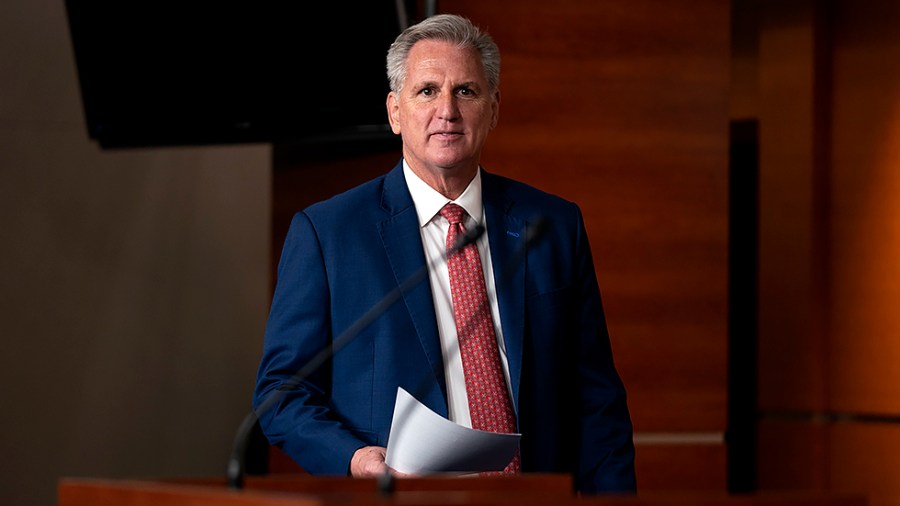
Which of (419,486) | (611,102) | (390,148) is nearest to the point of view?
(419,486)

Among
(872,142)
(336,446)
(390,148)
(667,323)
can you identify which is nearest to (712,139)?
(667,323)

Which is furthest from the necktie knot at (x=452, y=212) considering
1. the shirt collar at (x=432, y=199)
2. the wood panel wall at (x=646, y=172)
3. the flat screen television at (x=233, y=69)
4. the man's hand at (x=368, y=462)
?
the wood panel wall at (x=646, y=172)

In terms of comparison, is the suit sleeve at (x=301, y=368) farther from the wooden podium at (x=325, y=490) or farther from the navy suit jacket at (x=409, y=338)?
the wooden podium at (x=325, y=490)

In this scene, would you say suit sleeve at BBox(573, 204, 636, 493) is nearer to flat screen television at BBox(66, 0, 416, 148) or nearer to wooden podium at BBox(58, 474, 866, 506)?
wooden podium at BBox(58, 474, 866, 506)

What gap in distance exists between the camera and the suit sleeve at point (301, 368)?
226 cm

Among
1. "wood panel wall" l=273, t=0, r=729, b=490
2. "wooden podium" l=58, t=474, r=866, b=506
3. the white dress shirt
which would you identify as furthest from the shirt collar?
"wood panel wall" l=273, t=0, r=729, b=490

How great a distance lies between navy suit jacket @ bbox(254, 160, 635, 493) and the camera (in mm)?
2361

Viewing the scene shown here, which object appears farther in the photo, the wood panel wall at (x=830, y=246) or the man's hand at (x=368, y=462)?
the wood panel wall at (x=830, y=246)

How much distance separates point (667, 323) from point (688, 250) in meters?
0.25

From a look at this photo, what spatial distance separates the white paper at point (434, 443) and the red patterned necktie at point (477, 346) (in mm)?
228

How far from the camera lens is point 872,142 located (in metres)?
5.48

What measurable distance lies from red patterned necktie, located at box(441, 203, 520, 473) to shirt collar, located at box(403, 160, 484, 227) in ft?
0.18

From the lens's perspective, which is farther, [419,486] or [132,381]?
[132,381]

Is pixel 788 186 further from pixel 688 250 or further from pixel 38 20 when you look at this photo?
pixel 38 20
